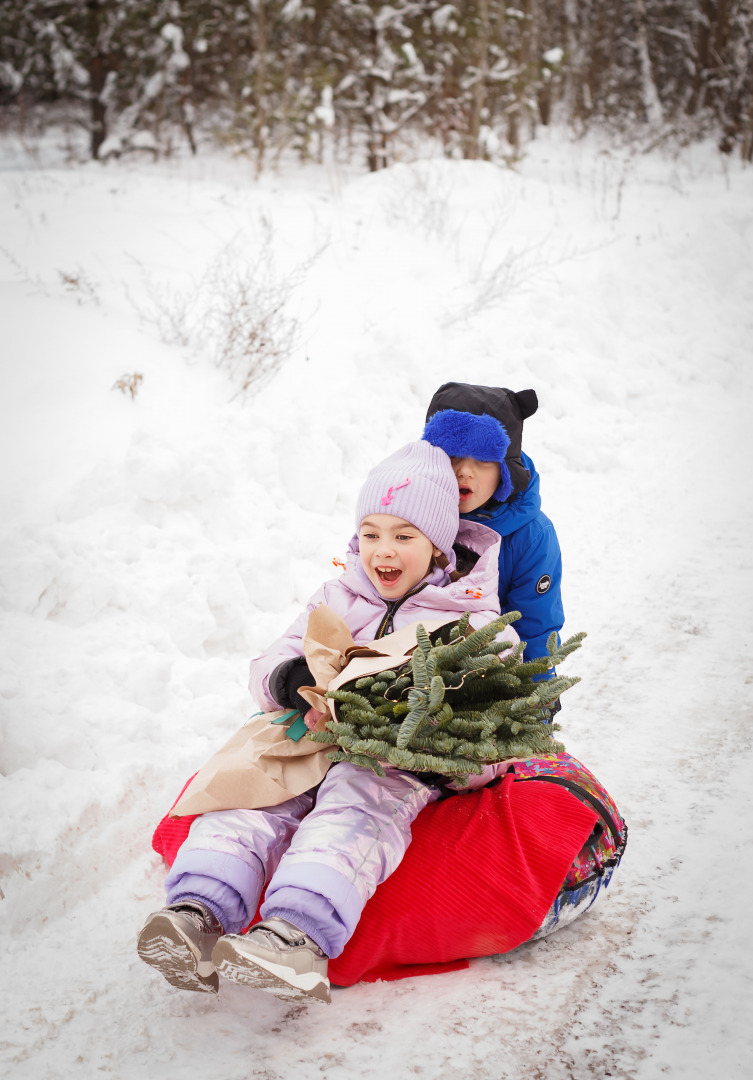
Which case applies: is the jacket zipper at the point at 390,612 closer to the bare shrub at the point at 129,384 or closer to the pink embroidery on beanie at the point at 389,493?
the pink embroidery on beanie at the point at 389,493

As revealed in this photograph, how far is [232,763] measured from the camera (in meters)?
2.06

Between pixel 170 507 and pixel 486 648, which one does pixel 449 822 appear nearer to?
pixel 486 648

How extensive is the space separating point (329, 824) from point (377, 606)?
0.73 metres

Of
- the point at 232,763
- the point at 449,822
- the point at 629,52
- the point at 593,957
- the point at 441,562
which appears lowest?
the point at 593,957

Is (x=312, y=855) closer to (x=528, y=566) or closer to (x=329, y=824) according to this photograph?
(x=329, y=824)

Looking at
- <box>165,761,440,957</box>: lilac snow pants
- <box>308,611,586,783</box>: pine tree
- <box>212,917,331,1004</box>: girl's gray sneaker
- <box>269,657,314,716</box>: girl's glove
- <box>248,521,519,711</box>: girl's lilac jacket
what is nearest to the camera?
<box>212,917,331,1004</box>: girl's gray sneaker

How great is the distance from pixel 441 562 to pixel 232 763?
0.93m

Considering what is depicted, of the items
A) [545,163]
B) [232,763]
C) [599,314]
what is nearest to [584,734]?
[232,763]

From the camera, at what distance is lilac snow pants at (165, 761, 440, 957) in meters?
1.71

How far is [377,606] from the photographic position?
7.79ft

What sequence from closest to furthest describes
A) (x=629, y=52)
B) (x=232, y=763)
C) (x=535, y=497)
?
(x=232, y=763), (x=535, y=497), (x=629, y=52)

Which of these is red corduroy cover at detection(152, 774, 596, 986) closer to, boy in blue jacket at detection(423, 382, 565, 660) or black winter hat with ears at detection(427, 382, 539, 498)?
boy in blue jacket at detection(423, 382, 565, 660)

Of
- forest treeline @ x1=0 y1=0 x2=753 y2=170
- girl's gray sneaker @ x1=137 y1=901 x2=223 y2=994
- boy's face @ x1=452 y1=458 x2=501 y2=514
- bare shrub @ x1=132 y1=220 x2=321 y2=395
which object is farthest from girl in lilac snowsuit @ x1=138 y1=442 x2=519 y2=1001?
forest treeline @ x1=0 y1=0 x2=753 y2=170

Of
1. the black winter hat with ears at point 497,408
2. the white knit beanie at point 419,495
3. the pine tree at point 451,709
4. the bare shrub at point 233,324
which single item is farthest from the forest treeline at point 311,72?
the pine tree at point 451,709
